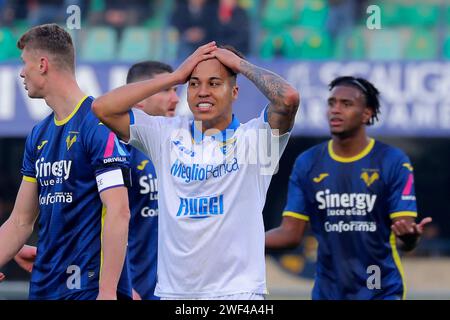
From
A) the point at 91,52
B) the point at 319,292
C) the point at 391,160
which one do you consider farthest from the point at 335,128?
the point at 91,52

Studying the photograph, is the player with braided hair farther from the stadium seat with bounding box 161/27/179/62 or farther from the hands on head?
the stadium seat with bounding box 161/27/179/62

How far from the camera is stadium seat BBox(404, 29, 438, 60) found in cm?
1585

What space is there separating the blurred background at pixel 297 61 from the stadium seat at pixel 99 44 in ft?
0.05

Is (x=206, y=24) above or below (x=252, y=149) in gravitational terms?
above

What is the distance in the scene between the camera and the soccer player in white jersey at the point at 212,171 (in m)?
5.40

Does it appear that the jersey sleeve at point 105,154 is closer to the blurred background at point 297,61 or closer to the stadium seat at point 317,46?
the blurred background at point 297,61

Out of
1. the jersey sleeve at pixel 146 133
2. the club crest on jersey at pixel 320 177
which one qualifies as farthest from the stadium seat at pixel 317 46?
the jersey sleeve at pixel 146 133

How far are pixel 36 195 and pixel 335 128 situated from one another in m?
2.53

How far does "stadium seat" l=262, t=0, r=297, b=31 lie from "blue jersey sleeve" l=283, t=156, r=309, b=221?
8.60m

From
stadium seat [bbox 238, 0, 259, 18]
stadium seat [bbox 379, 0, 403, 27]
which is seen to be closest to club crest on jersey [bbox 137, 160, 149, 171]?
stadium seat [bbox 238, 0, 259, 18]

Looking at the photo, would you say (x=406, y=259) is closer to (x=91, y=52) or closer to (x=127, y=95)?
(x=91, y=52)

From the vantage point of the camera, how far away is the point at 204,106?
5508 mm

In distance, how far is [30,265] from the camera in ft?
21.4

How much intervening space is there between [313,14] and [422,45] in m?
1.80
